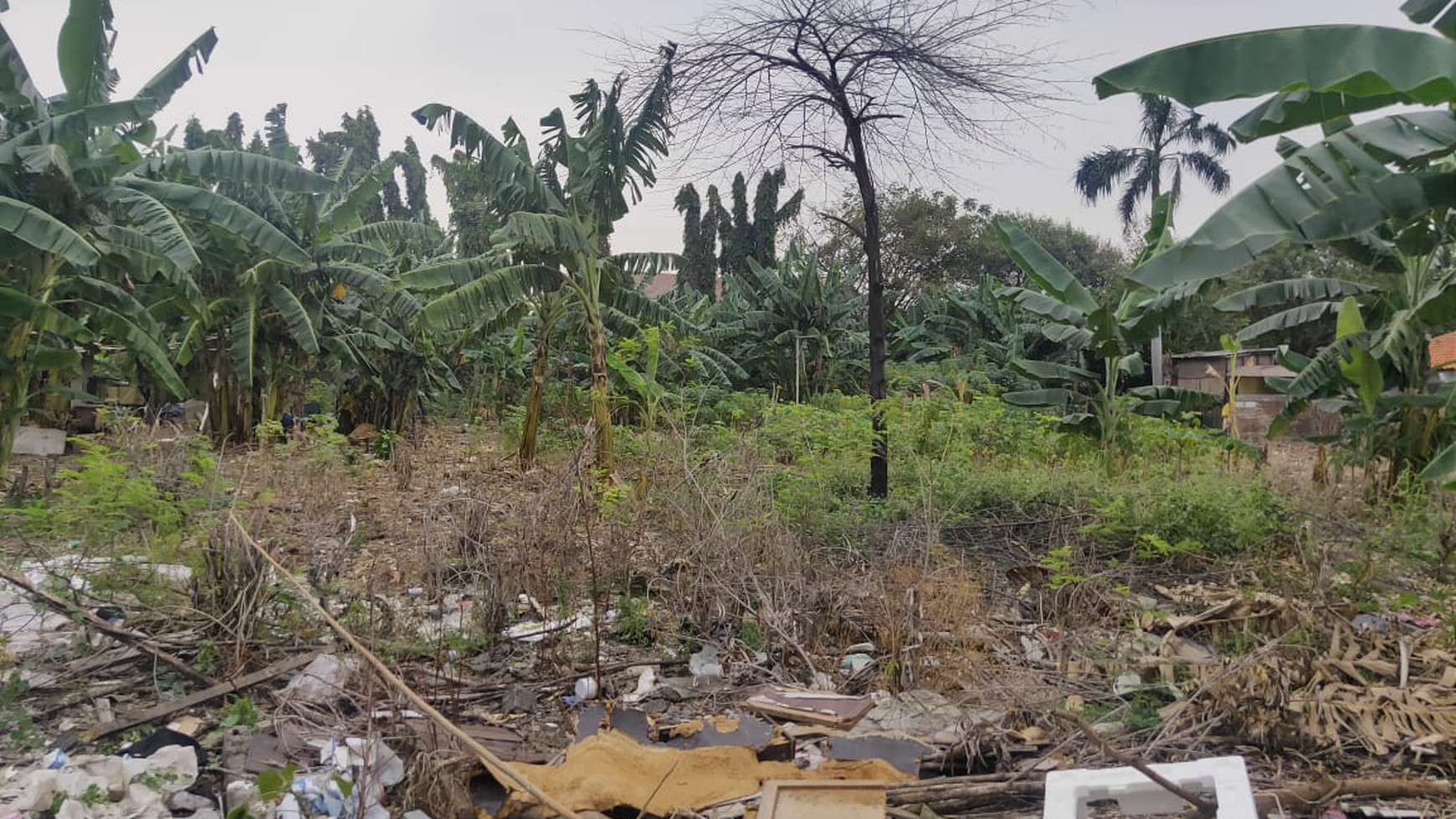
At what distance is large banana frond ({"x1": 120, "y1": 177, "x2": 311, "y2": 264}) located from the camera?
8.50m

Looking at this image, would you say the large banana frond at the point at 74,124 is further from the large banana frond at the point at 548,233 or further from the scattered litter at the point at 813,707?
the scattered litter at the point at 813,707

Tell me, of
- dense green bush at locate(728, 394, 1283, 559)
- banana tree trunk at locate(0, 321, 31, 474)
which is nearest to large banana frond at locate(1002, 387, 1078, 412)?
dense green bush at locate(728, 394, 1283, 559)

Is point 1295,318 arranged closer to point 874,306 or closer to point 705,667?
point 874,306

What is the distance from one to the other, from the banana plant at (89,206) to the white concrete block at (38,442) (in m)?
0.58

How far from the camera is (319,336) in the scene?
11.5 meters

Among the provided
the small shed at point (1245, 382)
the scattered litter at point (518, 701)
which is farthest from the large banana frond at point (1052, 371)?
the scattered litter at point (518, 701)

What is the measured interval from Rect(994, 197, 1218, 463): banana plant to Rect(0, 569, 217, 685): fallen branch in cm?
660

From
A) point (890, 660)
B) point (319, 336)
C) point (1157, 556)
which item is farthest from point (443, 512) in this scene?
point (319, 336)

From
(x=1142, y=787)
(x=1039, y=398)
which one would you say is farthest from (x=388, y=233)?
(x=1142, y=787)

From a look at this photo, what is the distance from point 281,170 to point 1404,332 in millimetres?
9804

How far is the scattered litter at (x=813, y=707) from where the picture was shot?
3.92 meters

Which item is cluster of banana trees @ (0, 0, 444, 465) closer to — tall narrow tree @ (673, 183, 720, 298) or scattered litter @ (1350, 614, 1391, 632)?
Answer: scattered litter @ (1350, 614, 1391, 632)

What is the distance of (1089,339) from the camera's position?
8.75 metres

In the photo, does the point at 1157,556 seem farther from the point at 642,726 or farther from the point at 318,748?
the point at 318,748
